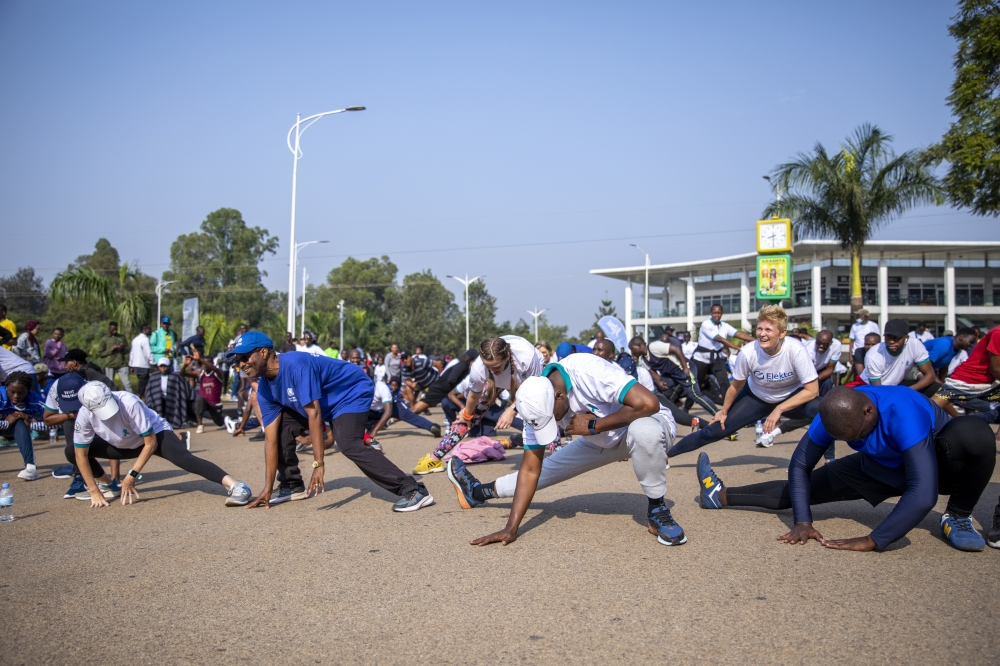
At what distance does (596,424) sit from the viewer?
15.7 feet

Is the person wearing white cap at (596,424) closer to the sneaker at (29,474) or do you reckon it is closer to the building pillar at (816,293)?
the sneaker at (29,474)

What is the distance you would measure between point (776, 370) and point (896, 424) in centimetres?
268

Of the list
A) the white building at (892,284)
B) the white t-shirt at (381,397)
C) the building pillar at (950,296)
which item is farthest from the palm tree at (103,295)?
the building pillar at (950,296)

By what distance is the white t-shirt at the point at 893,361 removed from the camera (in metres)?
9.25

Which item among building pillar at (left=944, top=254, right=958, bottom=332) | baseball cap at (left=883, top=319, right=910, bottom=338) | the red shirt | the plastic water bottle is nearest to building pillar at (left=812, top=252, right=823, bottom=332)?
building pillar at (left=944, top=254, right=958, bottom=332)

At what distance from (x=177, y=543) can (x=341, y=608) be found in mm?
2134

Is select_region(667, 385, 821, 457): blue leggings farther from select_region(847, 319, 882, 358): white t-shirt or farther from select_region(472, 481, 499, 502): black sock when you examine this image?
select_region(847, 319, 882, 358): white t-shirt

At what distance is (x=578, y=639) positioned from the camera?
344cm

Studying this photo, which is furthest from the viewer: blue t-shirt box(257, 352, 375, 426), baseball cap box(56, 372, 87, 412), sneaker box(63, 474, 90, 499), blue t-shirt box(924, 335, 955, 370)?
blue t-shirt box(924, 335, 955, 370)

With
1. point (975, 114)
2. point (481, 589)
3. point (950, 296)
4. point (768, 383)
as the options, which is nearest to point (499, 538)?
point (481, 589)

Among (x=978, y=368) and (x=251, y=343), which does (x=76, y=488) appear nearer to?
(x=251, y=343)

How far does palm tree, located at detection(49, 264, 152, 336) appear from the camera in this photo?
2042 centimetres

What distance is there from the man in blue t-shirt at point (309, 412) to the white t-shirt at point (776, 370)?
3.32m

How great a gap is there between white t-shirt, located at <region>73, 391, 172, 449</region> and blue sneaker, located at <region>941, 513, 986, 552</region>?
642 centimetres
